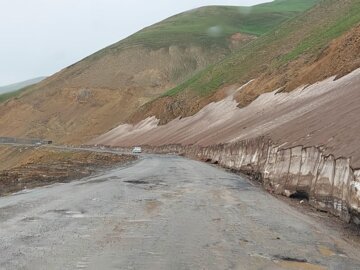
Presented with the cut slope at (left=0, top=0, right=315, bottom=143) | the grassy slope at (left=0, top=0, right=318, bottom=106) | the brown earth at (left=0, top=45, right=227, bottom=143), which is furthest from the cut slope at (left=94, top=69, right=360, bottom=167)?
the grassy slope at (left=0, top=0, right=318, bottom=106)

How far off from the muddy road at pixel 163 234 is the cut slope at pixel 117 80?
9160 cm

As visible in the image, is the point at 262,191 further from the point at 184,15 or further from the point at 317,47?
the point at 184,15

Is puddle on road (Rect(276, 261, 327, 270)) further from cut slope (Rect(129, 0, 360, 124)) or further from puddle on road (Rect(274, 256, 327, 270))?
cut slope (Rect(129, 0, 360, 124))

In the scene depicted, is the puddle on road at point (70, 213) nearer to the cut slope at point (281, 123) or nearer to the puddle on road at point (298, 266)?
the puddle on road at point (298, 266)

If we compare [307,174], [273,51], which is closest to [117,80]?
[273,51]

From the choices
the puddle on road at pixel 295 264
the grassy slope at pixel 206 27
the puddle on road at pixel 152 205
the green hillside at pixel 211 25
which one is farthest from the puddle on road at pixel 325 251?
the green hillside at pixel 211 25

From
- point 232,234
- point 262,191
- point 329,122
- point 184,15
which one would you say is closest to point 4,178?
point 262,191

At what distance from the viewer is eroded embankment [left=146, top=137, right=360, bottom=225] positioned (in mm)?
12500

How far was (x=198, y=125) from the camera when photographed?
2470 inches

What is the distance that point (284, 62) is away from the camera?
61188 mm

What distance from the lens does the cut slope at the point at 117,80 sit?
117 metres

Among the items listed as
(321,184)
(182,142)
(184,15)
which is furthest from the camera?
(184,15)

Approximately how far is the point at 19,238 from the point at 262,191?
37.7 feet

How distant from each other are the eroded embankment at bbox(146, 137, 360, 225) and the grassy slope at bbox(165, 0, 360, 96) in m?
36.0
